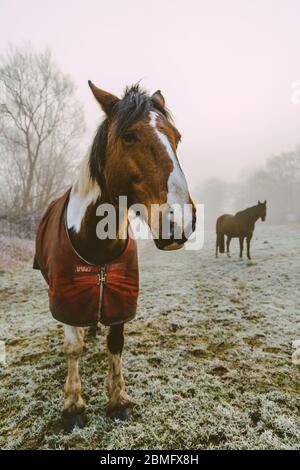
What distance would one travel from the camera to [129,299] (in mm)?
2523

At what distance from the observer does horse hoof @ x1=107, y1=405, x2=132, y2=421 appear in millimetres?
2459

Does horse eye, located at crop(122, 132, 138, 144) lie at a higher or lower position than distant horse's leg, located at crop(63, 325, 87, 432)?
higher

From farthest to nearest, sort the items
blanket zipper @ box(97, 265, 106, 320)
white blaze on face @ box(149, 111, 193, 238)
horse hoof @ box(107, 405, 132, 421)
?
1. horse hoof @ box(107, 405, 132, 421)
2. blanket zipper @ box(97, 265, 106, 320)
3. white blaze on face @ box(149, 111, 193, 238)

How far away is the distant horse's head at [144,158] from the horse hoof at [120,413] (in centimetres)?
187

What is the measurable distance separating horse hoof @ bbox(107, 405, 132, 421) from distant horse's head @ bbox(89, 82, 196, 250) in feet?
6.15

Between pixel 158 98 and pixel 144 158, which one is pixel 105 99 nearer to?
pixel 158 98

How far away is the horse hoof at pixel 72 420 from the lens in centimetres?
236

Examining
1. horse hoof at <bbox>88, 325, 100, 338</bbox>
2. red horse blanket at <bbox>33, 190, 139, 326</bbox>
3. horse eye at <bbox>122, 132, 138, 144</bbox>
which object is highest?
horse eye at <bbox>122, 132, 138, 144</bbox>

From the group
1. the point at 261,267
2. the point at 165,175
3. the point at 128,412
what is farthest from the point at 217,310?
the point at 261,267

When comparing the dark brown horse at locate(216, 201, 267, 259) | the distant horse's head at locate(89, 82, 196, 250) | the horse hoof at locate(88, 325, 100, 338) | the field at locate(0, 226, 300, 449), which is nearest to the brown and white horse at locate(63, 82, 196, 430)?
the distant horse's head at locate(89, 82, 196, 250)

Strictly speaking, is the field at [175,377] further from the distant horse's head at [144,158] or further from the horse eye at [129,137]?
the horse eye at [129,137]

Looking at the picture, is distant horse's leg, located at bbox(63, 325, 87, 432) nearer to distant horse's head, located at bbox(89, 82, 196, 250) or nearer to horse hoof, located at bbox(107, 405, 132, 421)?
horse hoof, located at bbox(107, 405, 132, 421)
